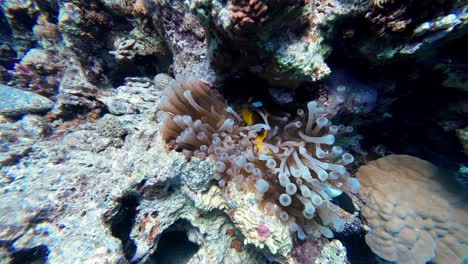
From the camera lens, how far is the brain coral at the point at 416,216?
8.06 feet

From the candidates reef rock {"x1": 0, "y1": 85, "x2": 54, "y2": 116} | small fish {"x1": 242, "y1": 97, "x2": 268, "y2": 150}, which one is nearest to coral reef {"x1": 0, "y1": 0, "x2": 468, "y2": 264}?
small fish {"x1": 242, "y1": 97, "x2": 268, "y2": 150}

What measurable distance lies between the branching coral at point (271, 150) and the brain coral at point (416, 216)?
632 mm

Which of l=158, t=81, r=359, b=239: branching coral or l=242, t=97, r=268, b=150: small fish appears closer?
l=158, t=81, r=359, b=239: branching coral

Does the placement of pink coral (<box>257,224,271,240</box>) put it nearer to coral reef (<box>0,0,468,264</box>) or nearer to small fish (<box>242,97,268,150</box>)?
coral reef (<box>0,0,468,264</box>)

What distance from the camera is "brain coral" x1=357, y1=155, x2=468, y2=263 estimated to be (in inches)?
96.7

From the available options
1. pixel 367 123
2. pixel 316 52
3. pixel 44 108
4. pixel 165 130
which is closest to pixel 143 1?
pixel 165 130

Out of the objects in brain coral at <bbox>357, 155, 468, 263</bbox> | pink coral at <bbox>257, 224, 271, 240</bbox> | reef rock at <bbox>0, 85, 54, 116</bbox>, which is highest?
reef rock at <bbox>0, 85, 54, 116</bbox>

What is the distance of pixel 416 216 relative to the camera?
97.4 inches

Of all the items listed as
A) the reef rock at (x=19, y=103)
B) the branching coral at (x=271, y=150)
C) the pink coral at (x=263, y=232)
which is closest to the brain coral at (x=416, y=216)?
the branching coral at (x=271, y=150)

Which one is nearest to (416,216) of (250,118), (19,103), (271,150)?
(271,150)

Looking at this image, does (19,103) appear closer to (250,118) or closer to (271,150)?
(250,118)

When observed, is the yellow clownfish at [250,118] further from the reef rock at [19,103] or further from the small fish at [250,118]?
the reef rock at [19,103]

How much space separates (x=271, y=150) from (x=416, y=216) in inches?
73.2

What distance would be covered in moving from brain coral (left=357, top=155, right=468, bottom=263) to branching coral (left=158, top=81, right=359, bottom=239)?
63cm
